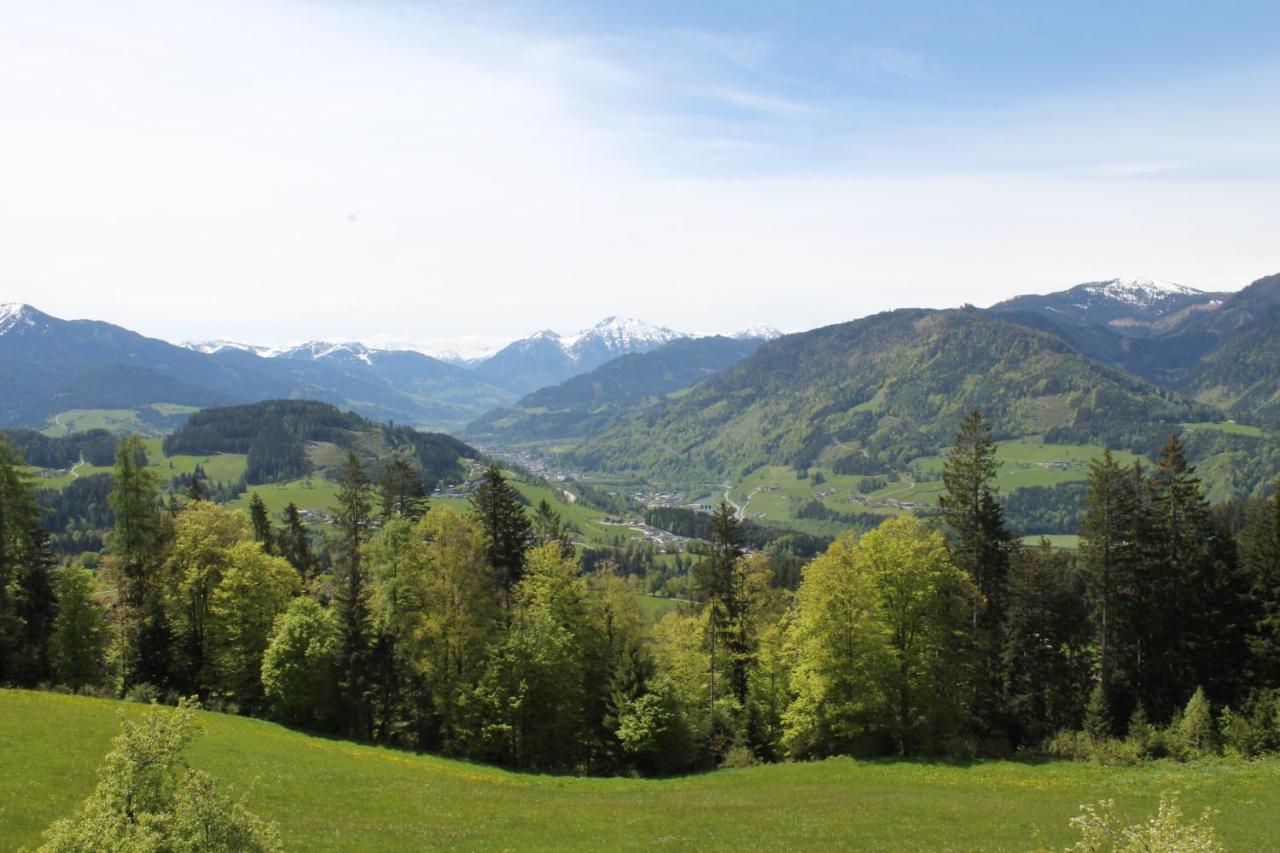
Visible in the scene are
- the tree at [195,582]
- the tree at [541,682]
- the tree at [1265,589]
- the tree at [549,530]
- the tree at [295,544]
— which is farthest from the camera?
the tree at [295,544]

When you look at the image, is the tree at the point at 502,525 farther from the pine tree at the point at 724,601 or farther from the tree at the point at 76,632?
the tree at the point at 76,632

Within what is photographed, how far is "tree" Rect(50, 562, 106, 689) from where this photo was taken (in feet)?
182

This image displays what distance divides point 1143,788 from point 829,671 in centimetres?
1711

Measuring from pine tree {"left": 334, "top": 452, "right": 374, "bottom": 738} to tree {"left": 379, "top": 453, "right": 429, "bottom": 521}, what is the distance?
3.74m

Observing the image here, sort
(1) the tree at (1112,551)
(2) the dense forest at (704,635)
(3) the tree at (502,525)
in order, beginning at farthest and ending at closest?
1. (3) the tree at (502,525)
2. (1) the tree at (1112,551)
3. (2) the dense forest at (704,635)

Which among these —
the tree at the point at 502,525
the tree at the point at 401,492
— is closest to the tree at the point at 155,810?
the tree at the point at 502,525

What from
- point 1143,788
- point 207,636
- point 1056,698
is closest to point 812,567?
point 1143,788

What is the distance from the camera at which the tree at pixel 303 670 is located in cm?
5166

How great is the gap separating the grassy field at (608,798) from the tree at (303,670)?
274 inches

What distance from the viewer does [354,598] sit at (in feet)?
Result: 176

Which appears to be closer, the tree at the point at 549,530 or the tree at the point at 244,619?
the tree at the point at 244,619

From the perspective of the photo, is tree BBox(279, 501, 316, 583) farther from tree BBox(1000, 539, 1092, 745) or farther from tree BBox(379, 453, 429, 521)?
tree BBox(1000, 539, 1092, 745)

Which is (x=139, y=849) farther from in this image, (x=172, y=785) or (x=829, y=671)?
(x=829, y=671)

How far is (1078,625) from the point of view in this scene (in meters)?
62.1
